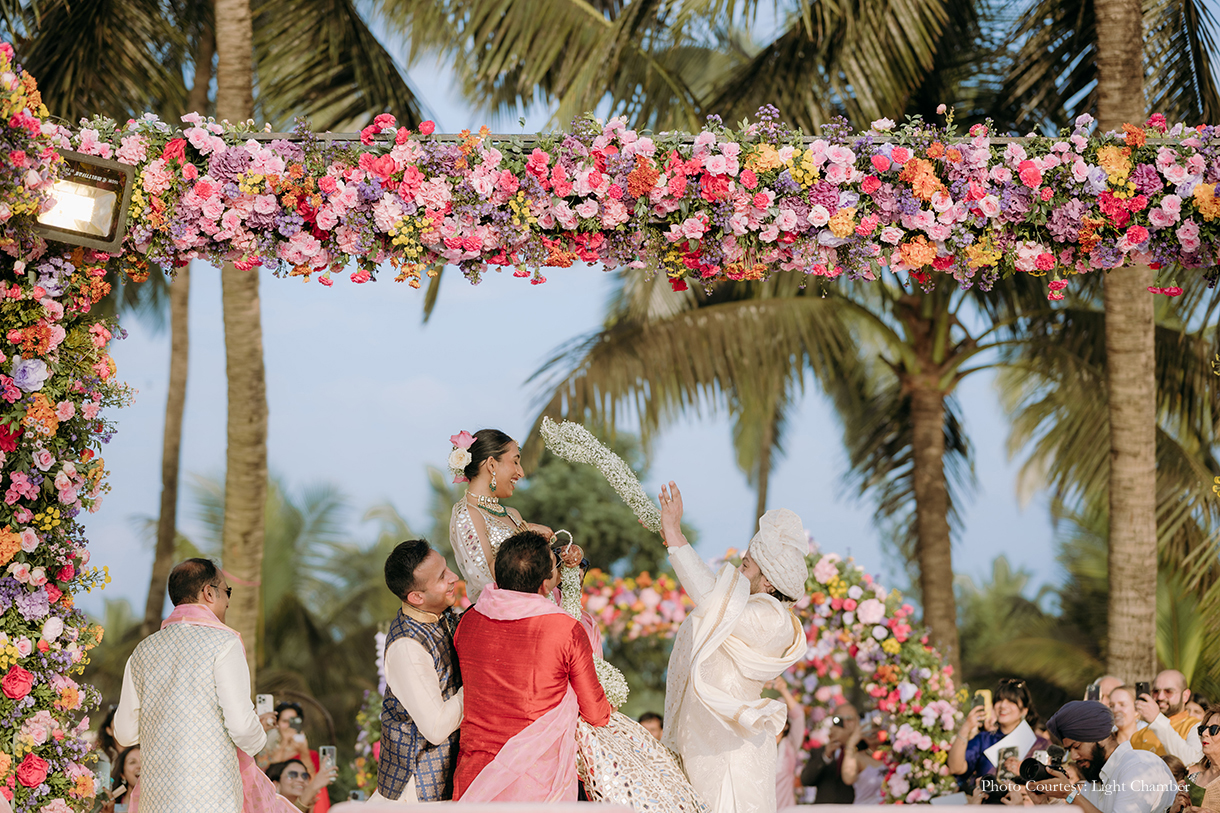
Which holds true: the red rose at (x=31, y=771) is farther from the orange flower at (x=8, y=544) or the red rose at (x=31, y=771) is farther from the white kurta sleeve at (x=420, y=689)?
the white kurta sleeve at (x=420, y=689)

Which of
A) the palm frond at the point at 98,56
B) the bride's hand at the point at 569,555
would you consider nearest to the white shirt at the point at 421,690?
the bride's hand at the point at 569,555

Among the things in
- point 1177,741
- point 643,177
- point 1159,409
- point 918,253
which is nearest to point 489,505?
point 643,177

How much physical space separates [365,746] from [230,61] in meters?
5.00

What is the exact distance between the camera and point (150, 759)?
4.47 metres

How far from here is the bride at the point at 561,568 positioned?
4.43m

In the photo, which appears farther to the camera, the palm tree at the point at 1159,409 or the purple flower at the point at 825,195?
the palm tree at the point at 1159,409

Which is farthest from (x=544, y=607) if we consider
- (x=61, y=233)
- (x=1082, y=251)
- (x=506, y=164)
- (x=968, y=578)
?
(x=968, y=578)

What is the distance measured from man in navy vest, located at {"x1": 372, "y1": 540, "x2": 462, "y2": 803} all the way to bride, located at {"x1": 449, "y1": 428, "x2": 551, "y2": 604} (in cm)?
49

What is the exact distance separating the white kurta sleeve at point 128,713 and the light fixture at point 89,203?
1.70m

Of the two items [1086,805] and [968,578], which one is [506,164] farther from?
[968,578]

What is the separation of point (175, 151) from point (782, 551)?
9.96 ft

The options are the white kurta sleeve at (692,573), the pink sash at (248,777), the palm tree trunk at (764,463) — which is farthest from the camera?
the palm tree trunk at (764,463)

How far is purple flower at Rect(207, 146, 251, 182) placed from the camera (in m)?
5.00

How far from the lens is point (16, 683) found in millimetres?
4941
